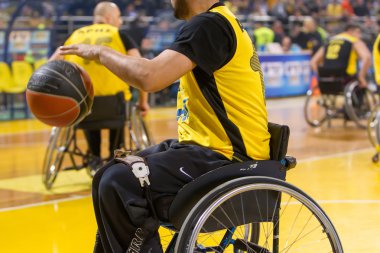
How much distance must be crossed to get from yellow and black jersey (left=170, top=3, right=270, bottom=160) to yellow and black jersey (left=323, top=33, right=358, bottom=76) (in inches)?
361

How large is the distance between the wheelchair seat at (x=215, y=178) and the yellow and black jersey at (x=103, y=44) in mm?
4253

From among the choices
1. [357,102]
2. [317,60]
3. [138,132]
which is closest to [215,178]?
[138,132]

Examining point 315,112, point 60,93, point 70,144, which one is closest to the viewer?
point 60,93

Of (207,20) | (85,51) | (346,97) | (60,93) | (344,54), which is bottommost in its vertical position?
(346,97)

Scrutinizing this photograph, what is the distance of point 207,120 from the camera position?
3.99 m

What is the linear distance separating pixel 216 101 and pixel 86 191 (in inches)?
170

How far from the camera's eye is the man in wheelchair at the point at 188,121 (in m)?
3.75

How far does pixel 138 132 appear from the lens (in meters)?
8.51

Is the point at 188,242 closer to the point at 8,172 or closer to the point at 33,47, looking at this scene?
the point at 8,172

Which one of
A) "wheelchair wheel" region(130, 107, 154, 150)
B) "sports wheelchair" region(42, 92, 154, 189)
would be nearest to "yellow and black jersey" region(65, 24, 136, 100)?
"sports wheelchair" region(42, 92, 154, 189)

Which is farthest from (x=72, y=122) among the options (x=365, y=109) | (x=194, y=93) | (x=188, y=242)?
(x=365, y=109)

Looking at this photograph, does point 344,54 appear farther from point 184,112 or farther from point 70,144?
point 184,112

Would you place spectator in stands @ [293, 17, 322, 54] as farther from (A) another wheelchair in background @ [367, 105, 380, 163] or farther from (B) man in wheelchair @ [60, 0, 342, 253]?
(B) man in wheelchair @ [60, 0, 342, 253]

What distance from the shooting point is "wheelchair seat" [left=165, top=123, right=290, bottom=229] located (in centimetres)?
382
